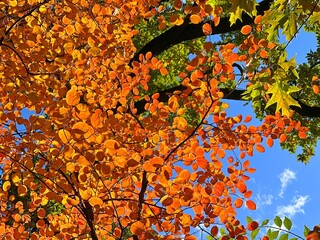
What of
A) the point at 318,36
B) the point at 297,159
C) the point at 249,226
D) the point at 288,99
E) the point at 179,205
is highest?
the point at 318,36

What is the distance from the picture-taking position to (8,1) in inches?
223

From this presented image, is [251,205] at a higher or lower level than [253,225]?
higher

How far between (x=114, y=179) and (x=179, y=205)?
1.50m

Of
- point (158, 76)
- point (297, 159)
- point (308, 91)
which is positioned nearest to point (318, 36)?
point (308, 91)

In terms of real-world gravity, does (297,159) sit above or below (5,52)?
above

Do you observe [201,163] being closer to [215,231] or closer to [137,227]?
[215,231]

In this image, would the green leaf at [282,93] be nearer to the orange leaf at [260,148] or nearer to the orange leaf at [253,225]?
the orange leaf at [253,225]

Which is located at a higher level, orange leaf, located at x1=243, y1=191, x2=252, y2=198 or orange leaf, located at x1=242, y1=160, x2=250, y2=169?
orange leaf, located at x1=242, y1=160, x2=250, y2=169

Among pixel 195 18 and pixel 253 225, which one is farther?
pixel 195 18

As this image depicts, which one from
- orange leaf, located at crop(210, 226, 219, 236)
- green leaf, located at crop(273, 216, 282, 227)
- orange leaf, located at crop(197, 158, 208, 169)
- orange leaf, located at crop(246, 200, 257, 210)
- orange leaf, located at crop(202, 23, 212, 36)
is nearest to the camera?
green leaf, located at crop(273, 216, 282, 227)

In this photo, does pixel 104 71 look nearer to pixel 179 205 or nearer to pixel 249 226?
pixel 179 205

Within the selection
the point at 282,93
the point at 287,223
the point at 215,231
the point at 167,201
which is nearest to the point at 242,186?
the point at 215,231

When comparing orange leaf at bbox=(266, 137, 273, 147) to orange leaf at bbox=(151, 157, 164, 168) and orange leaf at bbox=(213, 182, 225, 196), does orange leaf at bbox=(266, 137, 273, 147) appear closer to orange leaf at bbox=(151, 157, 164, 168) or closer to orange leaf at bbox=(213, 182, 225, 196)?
orange leaf at bbox=(213, 182, 225, 196)

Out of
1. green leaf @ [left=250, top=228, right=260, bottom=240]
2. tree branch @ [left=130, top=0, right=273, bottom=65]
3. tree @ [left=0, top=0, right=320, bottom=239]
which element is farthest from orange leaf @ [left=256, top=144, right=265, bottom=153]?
tree branch @ [left=130, top=0, right=273, bottom=65]
